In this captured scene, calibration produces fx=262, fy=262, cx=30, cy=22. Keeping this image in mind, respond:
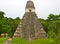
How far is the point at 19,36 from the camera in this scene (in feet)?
122

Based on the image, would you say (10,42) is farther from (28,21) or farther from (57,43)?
(57,43)

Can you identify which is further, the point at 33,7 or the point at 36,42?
the point at 33,7

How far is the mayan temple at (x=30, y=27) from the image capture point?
37156 millimetres

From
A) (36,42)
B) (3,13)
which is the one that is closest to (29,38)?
(36,42)

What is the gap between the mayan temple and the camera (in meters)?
37.2

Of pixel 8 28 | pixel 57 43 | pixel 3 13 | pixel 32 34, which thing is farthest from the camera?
pixel 3 13

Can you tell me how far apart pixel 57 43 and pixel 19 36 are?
1523 centimetres

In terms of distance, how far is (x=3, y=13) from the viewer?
220ft

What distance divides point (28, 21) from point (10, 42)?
222 inches

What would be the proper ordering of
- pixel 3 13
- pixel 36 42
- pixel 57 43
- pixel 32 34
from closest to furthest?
1. pixel 57 43
2. pixel 36 42
3. pixel 32 34
4. pixel 3 13

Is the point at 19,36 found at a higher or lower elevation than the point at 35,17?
lower

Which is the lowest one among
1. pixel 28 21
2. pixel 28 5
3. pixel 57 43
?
pixel 57 43

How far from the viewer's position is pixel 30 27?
37.7 meters

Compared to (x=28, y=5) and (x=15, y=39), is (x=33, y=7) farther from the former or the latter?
(x=15, y=39)
